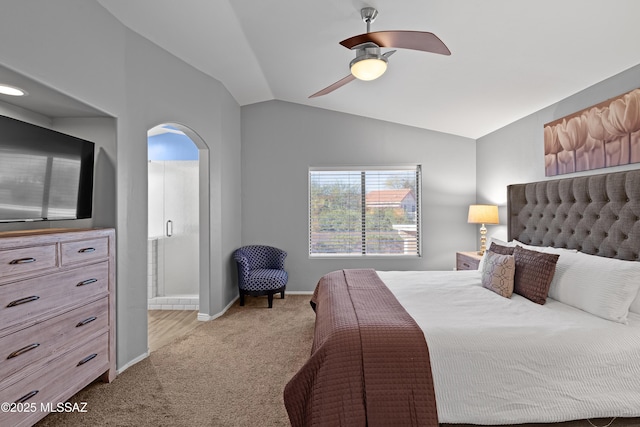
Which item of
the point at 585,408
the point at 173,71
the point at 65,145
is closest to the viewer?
the point at 585,408

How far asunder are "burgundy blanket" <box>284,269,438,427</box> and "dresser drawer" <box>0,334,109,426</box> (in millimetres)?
1459

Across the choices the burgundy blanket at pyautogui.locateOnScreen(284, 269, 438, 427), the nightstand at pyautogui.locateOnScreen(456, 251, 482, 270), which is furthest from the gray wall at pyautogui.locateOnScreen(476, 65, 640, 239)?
the burgundy blanket at pyautogui.locateOnScreen(284, 269, 438, 427)

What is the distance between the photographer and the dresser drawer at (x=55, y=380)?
1.74m

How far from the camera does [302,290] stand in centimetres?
495

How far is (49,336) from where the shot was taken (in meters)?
1.95

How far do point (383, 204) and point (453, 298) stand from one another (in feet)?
8.97

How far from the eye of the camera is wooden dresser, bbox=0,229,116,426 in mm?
1727

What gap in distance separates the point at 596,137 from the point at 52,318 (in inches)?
167

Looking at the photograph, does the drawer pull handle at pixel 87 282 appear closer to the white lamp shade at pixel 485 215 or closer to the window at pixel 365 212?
the window at pixel 365 212

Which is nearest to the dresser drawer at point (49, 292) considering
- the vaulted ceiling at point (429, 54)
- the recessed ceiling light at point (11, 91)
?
the recessed ceiling light at point (11, 91)

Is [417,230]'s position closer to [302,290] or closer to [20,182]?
[302,290]

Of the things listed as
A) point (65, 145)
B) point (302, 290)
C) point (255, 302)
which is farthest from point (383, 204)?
point (65, 145)

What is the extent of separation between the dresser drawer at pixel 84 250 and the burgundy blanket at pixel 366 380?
1.66m

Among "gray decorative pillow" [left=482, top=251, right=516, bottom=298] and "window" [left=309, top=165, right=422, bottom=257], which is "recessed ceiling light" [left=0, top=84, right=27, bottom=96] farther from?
"gray decorative pillow" [left=482, top=251, right=516, bottom=298]
